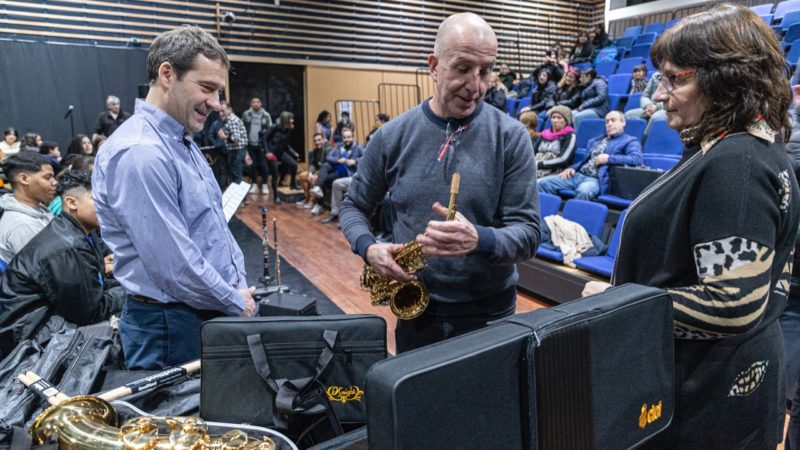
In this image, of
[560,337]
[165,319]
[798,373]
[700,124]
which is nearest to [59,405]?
[165,319]

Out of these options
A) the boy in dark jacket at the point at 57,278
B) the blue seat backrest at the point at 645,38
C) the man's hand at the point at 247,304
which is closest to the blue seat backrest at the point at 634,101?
the blue seat backrest at the point at 645,38

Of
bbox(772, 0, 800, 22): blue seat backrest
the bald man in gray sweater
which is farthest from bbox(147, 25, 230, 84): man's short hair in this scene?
bbox(772, 0, 800, 22): blue seat backrest

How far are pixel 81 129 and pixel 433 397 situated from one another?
9.93 meters

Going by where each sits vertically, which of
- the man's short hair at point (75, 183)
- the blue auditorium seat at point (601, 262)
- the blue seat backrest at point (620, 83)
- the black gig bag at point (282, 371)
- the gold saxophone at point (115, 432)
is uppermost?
the blue seat backrest at point (620, 83)

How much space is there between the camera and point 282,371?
115 cm

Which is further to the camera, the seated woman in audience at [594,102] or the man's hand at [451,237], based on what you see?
the seated woman in audience at [594,102]

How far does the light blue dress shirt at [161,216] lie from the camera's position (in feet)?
5.10

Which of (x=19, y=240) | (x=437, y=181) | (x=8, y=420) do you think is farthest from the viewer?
(x=19, y=240)

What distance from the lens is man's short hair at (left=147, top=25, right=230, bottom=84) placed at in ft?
5.33

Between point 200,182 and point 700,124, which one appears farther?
point 200,182

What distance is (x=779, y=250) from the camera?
105 cm

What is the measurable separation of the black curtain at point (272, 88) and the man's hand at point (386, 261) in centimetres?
993

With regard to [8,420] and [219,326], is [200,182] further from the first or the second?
[8,420]

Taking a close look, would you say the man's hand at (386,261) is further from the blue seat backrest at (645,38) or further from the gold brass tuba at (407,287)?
the blue seat backrest at (645,38)
